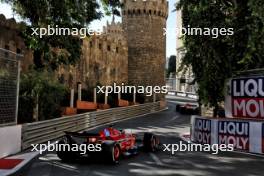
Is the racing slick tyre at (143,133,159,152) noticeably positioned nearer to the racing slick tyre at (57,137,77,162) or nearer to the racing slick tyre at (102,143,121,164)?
the racing slick tyre at (102,143,121,164)

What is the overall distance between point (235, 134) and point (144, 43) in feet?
120

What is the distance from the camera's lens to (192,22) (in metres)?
13.0

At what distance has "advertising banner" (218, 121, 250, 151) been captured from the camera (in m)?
11.0

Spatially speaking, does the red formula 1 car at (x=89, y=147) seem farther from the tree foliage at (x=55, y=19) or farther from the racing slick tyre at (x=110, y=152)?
the tree foliage at (x=55, y=19)

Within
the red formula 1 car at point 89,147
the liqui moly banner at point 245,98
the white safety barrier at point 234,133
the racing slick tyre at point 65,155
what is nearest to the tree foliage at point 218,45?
the liqui moly banner at point 245,98

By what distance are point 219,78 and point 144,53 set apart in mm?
35103

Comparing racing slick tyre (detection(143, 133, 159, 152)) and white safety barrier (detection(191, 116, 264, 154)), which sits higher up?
white safety barrier (detection(191, 116, 264, 154))

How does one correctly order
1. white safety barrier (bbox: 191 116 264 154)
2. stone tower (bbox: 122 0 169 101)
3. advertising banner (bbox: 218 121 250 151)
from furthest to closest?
→ stone tower (bbox: 122 0 169 101) → advertising banner (bbox: 218 121 250 151) → white safety barrier (bbox: 191 116 264 154)

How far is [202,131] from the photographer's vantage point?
41.8 ft

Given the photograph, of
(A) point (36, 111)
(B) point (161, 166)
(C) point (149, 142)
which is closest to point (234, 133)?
(B) point (161, 166)

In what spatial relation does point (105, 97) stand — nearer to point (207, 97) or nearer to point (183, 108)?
point (183, 108)

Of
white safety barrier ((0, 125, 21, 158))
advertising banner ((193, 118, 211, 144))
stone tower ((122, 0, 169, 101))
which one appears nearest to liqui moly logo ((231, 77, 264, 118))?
advertising banner ((193, 118, 211, 144))

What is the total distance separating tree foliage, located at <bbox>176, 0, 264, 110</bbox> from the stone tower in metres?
33.8

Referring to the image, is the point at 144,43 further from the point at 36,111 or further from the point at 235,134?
the point at 235,134
